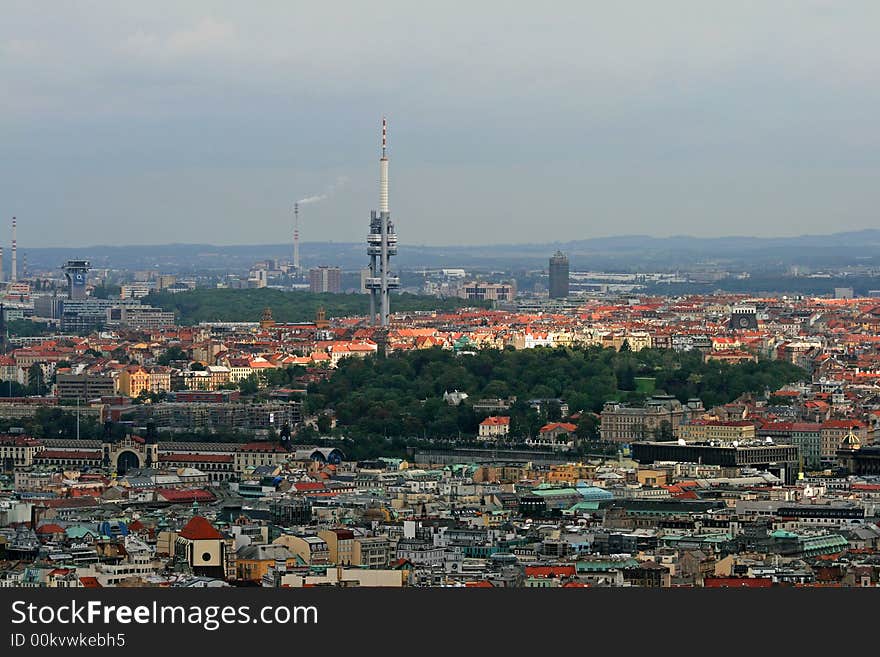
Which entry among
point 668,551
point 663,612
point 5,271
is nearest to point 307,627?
point 663,612

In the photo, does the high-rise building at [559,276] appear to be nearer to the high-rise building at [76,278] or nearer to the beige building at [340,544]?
the high-rise building at [76,278]

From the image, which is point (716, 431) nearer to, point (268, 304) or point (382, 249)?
point (382, 249)

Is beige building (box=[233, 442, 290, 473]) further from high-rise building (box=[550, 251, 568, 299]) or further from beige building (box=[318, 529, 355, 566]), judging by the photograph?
high-rise building (box=[550, 251, 568, 299])

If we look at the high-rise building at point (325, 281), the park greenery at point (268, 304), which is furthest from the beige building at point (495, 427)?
the high-rise building at point (325, 281)

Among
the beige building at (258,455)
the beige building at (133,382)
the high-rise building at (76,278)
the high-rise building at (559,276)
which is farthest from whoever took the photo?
the high-rise building at (559,276)

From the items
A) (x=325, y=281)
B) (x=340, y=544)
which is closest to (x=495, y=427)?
(x=340, y=544)

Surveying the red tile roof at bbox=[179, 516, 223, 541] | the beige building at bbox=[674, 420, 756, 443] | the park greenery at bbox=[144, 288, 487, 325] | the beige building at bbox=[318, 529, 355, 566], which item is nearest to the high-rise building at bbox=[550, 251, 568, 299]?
the park greenery at bbox=[144, 288, 487, 325]
